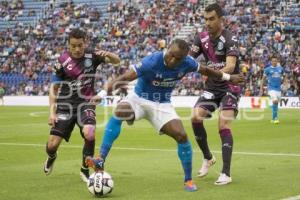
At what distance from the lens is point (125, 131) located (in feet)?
63.1

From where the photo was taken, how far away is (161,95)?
28.7 feet

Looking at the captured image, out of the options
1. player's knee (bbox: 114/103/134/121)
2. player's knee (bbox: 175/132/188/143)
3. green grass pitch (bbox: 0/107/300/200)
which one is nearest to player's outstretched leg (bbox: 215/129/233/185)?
green grass pitch (bbox: 0/107/300/200)

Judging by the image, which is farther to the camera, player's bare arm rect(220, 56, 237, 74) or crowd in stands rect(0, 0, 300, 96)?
crowd in stands rect(0, 0, 300, 96)

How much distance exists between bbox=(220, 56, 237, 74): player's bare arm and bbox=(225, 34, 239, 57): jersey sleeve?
0.20 ft

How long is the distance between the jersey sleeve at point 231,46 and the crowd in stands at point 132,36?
24229mm

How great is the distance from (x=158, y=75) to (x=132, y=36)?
1363 inches

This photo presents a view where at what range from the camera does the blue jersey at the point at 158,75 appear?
27.5ft

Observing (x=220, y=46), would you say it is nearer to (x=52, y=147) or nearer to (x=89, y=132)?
(x=89, y=132)

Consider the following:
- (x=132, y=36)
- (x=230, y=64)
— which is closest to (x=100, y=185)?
(x=230, y=64)

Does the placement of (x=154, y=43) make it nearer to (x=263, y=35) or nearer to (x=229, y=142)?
(x=263, y=35)

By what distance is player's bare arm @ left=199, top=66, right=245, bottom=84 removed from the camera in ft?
28.5

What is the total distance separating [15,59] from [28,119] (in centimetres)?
2104

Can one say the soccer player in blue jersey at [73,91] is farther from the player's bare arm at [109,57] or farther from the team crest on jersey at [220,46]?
the team crest on jersey at [220,46]

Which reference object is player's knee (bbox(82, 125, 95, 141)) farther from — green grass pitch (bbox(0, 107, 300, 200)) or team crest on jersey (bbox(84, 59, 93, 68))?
team crest on jersey (bbox(84, 59, 93, 68))
